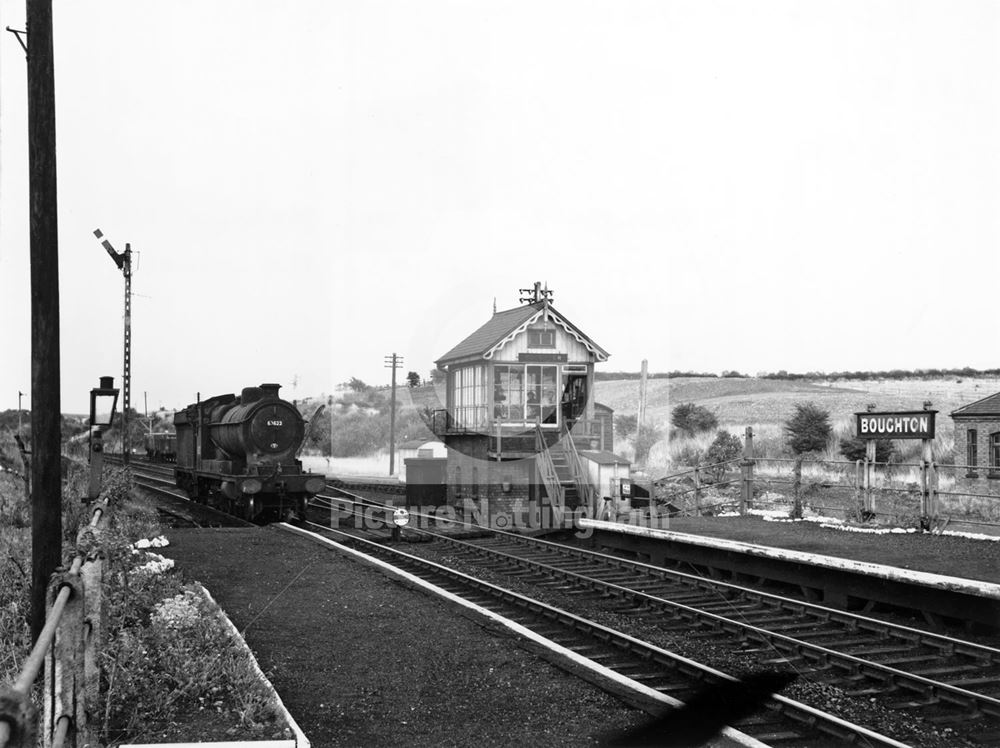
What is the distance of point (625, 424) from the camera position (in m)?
58.2

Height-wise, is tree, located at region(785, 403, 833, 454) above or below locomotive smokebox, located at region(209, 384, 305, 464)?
below

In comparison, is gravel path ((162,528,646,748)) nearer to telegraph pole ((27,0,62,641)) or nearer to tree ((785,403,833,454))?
telegraph pole ((27,0,62,641))

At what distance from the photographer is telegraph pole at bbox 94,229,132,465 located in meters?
29.3

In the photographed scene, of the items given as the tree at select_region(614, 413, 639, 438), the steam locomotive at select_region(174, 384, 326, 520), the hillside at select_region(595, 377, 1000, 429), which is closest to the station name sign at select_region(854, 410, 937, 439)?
the steam locomotive at select_region(174, 384, 326, 520)

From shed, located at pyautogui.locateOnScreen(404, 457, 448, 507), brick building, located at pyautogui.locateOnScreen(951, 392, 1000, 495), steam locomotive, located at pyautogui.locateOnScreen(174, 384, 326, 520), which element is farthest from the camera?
brick building, located at pyautogui.locateOnScreen(951, 392, 1000, 495)

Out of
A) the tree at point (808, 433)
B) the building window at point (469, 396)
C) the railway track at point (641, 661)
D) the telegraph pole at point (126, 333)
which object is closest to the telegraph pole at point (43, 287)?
the railway track at point (641, 661)

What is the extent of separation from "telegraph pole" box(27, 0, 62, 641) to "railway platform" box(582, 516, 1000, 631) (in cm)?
899

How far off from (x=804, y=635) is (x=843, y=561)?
7.11 feet

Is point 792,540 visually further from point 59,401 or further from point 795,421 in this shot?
point 795,421

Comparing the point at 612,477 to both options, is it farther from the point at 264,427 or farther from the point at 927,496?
the point at 264,427

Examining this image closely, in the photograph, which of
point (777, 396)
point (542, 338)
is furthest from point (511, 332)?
point (777, 396)

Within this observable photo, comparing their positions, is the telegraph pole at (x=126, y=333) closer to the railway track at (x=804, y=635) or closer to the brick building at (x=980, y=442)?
the railway track at (x=804, y=635)

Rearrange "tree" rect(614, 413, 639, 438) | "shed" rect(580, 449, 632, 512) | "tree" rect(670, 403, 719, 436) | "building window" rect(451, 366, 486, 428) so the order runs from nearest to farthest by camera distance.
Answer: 1. "shed" rect(580, 449, 632, 512)
2. "building window" rect(451, 366, 486, 428)
3. "tree" rect(670, 403, 719, 436)
4. "tree" rect(614, 413, 639, 438)

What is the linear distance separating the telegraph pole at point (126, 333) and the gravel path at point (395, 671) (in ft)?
58.2
